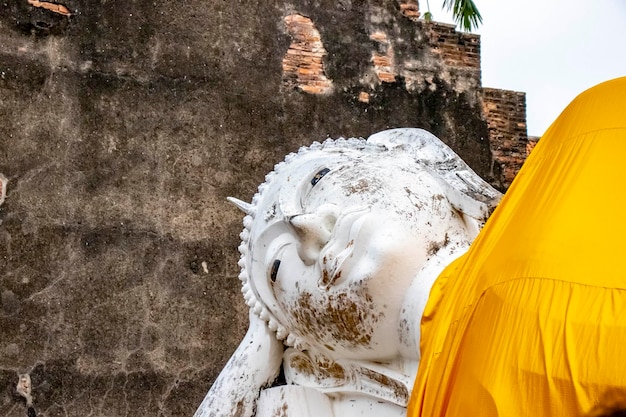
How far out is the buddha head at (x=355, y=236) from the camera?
1911 millimetres

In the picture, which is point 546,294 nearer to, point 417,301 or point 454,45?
point 417,301

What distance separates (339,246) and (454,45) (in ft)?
12.4

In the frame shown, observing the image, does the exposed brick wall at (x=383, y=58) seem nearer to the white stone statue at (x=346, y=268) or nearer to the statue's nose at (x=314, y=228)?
the white stone statue at (x=346, y=268)

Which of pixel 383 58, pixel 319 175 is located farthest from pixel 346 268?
pixel 383 58

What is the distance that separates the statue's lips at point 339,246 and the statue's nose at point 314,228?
0.09 ft

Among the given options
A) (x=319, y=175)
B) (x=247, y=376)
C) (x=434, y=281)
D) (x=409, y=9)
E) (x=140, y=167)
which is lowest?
(x=247, y=376)

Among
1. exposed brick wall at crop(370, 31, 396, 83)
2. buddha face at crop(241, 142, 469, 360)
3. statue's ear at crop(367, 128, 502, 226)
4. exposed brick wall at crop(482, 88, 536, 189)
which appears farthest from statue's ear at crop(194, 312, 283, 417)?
exposed brick wall at crop(482, 88, 536, 189)

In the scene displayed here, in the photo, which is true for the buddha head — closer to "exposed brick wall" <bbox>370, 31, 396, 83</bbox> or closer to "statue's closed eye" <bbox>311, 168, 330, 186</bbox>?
"statue's closed eye" <bbox>311, 168, 330, 186</bbox>

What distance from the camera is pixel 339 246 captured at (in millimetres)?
1951

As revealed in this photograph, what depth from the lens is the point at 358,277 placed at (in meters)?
1.89

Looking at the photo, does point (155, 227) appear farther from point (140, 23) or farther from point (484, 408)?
point (484, 408)

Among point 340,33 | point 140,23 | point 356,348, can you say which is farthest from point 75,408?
point 356,348

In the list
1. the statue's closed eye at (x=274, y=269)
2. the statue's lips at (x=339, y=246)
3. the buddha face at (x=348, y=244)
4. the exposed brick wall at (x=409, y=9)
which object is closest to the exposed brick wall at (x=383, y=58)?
the exposed brick wall at (x=409, y=9)

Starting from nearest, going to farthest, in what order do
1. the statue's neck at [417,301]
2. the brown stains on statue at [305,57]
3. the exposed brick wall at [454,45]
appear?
the statue's neck at [417,301]
the brown stains on statue at [305,57]
the exposed brick wall at [454,45]
